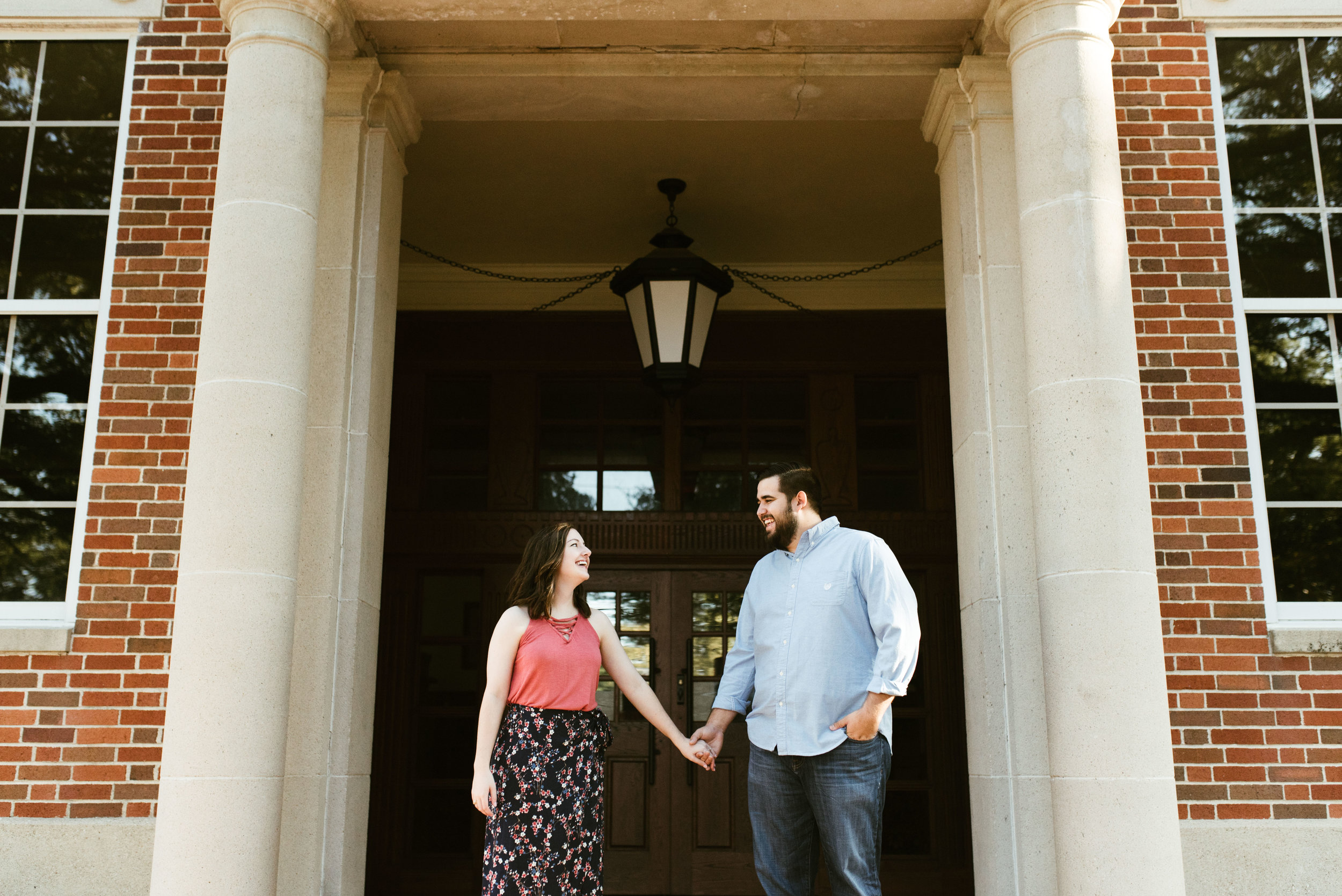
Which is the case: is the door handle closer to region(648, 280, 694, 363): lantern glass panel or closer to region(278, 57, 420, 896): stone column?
region(648, 280, 694, 363): lantern glass panel

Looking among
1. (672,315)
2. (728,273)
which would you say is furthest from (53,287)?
(728,273)

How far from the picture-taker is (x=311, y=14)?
4.58m

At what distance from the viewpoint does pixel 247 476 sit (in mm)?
4117

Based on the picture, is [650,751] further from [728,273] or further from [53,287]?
[53,287]

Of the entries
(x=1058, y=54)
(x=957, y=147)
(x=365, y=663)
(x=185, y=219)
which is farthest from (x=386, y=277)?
(x=1058, y=54)

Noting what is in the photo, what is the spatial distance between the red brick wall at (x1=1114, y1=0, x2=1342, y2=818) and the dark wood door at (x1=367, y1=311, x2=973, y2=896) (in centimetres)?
303

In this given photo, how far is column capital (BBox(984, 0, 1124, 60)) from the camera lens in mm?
4402

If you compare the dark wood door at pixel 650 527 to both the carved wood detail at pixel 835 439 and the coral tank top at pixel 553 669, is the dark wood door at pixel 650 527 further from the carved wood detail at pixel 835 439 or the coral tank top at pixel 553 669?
the coral tank top at pixel 553 669

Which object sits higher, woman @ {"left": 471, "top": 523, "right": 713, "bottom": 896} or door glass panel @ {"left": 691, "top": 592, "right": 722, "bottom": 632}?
door glass panel @ {"left": 691, "top": 592, "right": 722, "bottom": 632}

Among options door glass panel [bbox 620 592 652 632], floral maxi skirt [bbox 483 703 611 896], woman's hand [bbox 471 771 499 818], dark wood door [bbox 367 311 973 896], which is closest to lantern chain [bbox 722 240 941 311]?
dark wood door [bbox 367 311 973 896]

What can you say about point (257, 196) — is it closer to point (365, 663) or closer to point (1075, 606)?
point (365, 663)

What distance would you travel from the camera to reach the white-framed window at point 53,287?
196 inches

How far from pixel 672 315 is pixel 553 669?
2.36m

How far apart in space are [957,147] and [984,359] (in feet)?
3.44
